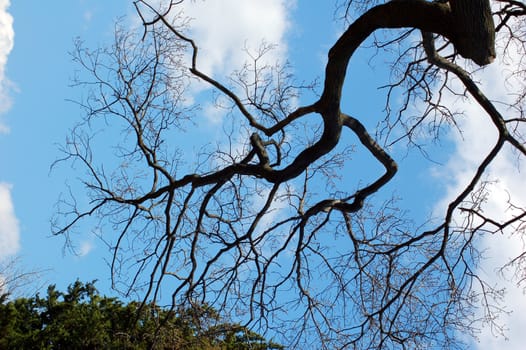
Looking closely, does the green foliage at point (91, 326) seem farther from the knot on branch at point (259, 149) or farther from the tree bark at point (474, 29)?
the tree bark at point (474, 29)

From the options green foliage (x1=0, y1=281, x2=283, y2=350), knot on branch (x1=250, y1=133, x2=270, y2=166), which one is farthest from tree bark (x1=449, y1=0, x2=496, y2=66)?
green foliage (x1=0, y1=281, x2=283, y2=350)

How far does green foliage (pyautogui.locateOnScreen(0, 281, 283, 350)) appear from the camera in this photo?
18.9 ft

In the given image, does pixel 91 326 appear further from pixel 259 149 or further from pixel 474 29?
pixel 474 29

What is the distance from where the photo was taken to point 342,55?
452cm

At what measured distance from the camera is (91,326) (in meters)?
7.18

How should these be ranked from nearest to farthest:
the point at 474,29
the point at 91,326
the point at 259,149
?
1. the point at 474,29
2. the point at 259,149
3. the point at 91,326

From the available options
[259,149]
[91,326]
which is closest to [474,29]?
[259,149]

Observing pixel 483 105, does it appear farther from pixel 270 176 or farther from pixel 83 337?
pixel 83 337

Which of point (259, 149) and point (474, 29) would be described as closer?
point (474, 29)

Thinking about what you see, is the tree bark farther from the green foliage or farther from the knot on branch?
the green foliage

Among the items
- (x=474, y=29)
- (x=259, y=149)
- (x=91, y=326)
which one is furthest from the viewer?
(x=91, y=326)

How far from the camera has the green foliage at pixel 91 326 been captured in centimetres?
576

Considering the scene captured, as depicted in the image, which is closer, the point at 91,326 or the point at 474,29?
the point at 474,29

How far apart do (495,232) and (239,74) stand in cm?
280
